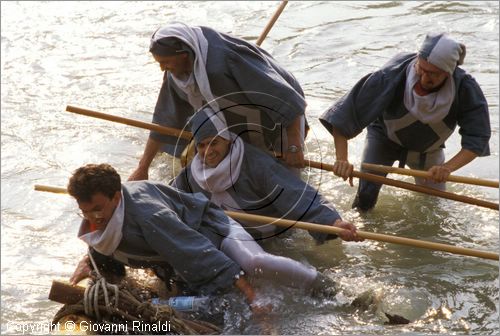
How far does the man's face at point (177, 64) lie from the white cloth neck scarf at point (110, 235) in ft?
3.35

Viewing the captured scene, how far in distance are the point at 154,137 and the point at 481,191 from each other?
2.36 metres

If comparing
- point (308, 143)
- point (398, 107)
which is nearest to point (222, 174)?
point (398, 107)

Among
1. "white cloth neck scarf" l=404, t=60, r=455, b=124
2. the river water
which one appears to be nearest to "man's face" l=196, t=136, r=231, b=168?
the river water

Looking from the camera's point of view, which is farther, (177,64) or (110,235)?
(177,64)

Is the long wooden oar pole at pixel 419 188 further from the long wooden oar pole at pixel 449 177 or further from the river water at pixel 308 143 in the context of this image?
the river water at pixel 308 143

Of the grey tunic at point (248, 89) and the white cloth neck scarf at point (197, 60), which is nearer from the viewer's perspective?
the white cloth neck scarf at point (197, 60)

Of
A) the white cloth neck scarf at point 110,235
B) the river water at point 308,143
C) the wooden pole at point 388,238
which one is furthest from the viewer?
the river water at point 308,143

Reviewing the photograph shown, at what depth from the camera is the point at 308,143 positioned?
7512 mm

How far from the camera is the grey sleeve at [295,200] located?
5387mm

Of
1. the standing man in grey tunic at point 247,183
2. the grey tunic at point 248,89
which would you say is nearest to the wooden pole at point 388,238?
the standing man in grey tunic at point 247,183

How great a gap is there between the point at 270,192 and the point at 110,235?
1107 mm

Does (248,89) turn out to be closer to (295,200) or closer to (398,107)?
(295,200)

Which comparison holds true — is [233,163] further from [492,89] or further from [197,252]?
[492,89]

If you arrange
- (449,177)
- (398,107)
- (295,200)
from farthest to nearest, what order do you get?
(398,107) < (449,177) < (295,200)
